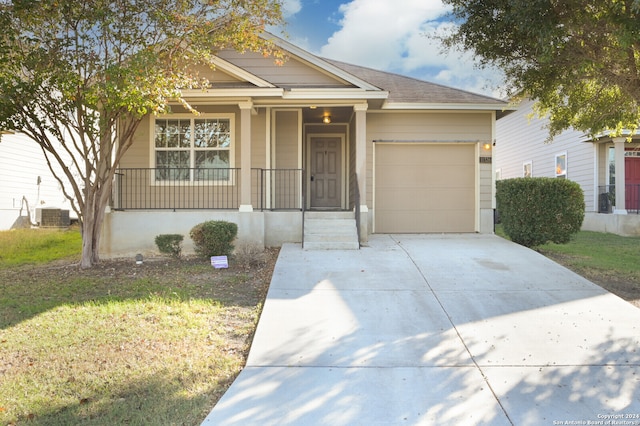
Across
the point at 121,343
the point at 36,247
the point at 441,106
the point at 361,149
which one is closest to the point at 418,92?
the point at 441,106

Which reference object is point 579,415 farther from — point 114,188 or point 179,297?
point 114,188

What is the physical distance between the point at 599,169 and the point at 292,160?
33.1 ft

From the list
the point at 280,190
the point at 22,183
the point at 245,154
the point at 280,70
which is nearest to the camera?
the point at 245,154

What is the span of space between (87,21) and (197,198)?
13.9 feet

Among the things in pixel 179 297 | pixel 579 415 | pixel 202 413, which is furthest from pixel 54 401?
pixel 579 415

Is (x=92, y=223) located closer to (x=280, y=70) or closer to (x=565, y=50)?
(x=280, y=70)

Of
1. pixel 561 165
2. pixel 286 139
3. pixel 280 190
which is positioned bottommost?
pixel 280 190

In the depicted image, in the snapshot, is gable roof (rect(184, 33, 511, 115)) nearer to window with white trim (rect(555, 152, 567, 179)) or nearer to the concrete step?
the concrete step

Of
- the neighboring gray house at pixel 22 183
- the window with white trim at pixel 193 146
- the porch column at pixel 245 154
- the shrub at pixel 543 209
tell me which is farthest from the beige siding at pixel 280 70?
the neighboring gray house at pixel 22 183

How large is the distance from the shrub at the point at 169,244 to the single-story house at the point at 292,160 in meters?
0.81

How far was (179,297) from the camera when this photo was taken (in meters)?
5.78

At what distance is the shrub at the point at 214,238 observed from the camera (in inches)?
317

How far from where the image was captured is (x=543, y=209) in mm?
8383

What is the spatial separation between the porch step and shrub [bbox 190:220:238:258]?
1509 mm
